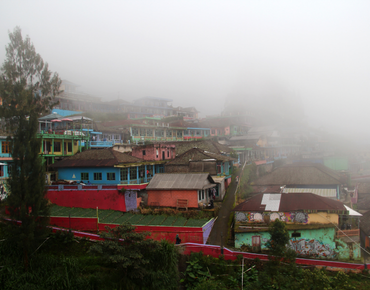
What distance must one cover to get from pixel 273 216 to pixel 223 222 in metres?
4.26

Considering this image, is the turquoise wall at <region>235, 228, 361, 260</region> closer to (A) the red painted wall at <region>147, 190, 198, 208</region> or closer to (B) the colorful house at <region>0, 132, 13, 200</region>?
(A) the red painted wall at <region>147, 190, 198, 208</region>

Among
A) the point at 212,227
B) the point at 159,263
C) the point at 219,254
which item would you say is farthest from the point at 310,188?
the point at 159,263

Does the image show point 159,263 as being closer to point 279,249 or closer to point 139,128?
point 279,249

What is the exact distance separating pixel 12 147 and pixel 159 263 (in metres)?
10.8

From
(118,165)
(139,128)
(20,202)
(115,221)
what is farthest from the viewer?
(139,128)

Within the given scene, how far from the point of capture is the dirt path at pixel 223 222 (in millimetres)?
20464

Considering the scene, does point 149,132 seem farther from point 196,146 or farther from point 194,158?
point 194,158

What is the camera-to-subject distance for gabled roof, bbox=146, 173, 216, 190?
23.6m

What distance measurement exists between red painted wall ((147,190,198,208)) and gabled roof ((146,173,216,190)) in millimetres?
362

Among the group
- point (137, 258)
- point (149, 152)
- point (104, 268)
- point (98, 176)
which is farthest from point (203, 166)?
point (104, 268)

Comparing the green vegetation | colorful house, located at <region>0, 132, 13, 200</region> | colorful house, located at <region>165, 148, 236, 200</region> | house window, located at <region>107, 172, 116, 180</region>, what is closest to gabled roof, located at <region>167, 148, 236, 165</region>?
colorful house, located at <region>165, 148, 236, 200</region>

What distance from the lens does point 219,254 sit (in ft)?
60.4

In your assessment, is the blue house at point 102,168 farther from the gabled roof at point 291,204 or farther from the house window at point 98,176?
the gabled roof at point 291,204

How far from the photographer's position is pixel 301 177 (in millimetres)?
28188
